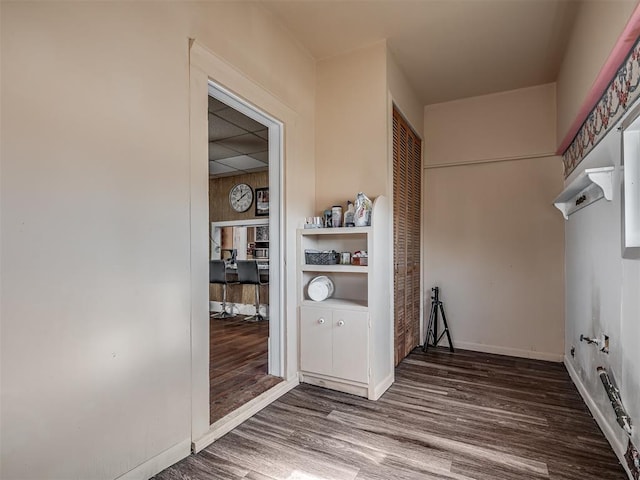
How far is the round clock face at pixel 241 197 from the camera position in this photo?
632 cm

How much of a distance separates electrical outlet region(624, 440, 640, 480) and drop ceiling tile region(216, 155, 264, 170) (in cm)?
507

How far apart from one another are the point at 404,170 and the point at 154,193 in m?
2.47

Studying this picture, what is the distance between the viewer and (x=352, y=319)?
8.82 feet

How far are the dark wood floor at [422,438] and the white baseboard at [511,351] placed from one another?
2.02ft

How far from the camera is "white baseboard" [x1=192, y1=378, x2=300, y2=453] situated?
2014 millimetres

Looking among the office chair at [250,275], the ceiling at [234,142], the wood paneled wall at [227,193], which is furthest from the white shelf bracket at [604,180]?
the wood paneled wall at [227,193]

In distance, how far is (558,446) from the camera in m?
2.03

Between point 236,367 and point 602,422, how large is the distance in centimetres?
275

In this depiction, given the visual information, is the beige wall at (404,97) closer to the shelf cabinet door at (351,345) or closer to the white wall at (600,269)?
the white wall at (600,269)

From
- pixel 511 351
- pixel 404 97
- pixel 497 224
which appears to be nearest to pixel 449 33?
pixel 404 97

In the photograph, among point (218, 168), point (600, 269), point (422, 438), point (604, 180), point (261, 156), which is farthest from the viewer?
point (218, 168)

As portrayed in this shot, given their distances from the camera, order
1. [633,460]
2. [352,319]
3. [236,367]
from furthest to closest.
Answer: [236,367], [352,319], [633,460]

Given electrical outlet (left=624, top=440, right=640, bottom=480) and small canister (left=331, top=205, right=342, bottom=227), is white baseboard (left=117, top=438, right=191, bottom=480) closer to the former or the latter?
small canister (left=331, top=205, right=342, bottom=227)

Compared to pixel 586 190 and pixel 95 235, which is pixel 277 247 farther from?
pixel 586 190
